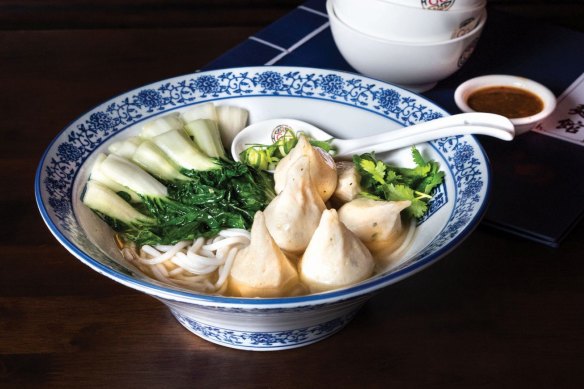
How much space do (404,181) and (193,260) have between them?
0.36 metres

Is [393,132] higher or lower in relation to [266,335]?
higher

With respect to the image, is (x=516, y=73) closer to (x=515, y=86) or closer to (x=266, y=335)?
(x=515, y=86)

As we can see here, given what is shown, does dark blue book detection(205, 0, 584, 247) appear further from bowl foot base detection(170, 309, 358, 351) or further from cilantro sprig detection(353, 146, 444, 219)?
bowl foot base detection(170, 309, 358, 351)

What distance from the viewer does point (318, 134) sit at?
4.67 ft

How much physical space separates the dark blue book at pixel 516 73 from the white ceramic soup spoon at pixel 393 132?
17 cm

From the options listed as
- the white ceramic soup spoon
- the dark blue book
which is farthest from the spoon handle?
the dark blue book

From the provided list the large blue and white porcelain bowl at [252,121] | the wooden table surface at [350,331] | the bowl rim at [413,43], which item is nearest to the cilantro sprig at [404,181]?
the large blue and white porcelain bowl at [252,121]

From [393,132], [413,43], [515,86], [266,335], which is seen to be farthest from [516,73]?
[266,335]

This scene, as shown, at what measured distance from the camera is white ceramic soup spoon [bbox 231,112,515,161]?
1.24 meters

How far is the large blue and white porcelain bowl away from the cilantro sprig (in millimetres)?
18

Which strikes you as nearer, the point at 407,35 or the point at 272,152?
the point at 272,152

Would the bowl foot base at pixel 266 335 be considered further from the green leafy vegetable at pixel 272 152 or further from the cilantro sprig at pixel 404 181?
the green leafy vegetable at pixel 272 152

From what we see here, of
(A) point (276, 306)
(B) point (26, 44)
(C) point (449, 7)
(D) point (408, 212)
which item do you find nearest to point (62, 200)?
(A) point (276, 306)

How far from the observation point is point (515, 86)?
1.66 meters
